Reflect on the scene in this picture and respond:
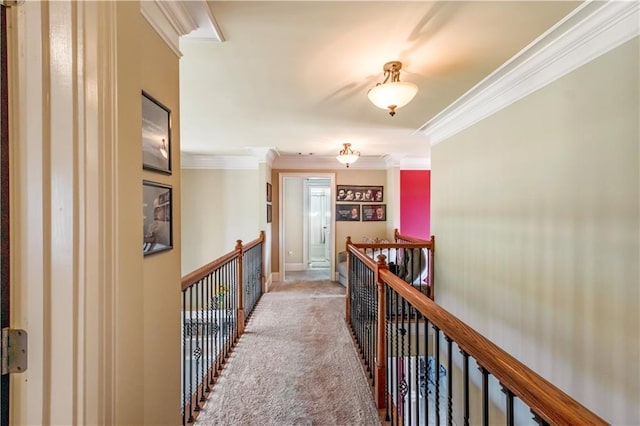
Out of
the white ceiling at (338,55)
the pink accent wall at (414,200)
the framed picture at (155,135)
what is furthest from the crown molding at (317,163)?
the framed picture at (155,135)

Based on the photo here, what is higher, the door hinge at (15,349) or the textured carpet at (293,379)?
the door hinge at (15,349)

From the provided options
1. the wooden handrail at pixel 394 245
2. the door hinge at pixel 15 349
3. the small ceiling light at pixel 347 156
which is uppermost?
the small ceiling light at pixel 347 156

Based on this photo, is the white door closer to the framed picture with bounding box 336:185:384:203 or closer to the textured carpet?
the framed picture with bounding box 336:185:384:203

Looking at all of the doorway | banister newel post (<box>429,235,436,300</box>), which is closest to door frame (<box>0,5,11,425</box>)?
banister newel post (<box>429,235,436,300</box>)

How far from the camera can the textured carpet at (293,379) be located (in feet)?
6.12

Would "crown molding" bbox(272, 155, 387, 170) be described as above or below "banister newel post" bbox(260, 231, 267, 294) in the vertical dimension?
above

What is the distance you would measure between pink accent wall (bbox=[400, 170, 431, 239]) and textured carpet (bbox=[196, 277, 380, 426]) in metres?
2.87

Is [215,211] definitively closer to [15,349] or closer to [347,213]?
[347,213]

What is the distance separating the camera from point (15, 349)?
0.68m

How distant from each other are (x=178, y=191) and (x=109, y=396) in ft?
3.30

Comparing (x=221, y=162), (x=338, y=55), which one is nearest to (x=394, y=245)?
(x=338, y=55)

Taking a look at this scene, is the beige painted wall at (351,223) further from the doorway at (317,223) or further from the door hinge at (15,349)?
the door hinge at (15,349)

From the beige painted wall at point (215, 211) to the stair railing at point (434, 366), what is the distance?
267 cm

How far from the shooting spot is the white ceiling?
1.54 m
